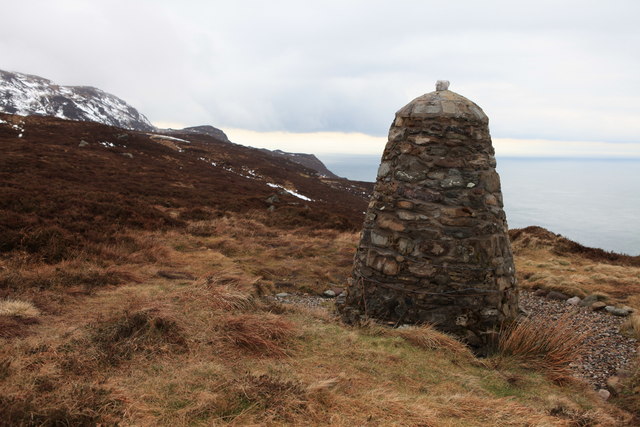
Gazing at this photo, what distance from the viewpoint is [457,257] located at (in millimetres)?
6176

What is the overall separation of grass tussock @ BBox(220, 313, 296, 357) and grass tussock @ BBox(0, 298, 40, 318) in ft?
9.84

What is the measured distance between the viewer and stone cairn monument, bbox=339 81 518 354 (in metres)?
6.21

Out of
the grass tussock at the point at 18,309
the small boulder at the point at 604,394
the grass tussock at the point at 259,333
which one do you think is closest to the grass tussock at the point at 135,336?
the grass tussock at the point at 259,333

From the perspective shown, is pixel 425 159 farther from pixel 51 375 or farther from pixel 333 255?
pixel 333 255

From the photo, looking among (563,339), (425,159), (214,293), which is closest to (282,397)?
(214,293)

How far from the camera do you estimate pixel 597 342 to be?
24.8ft

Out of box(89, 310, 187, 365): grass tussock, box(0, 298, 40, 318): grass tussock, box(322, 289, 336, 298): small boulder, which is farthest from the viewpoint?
box(322, 289, 336, 298): small boulder

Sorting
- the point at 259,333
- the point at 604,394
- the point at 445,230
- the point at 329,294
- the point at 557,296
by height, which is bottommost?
the point at 329,294

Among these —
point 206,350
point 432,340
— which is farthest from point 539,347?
point 206,350

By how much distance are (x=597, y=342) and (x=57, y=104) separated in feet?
367

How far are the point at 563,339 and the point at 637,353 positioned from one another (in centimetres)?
206

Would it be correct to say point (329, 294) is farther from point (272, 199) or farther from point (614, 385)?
point (272, 199)

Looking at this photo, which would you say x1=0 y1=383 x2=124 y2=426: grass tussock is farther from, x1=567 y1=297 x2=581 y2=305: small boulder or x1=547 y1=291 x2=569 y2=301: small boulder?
x1=547 y1=291 x2=569 y2=301: small boulder

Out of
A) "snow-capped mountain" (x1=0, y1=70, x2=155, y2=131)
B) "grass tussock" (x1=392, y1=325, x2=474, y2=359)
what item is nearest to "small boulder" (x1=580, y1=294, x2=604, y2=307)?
"grass tussock" (x1=392, y1=325, x2=474, y2=359)
